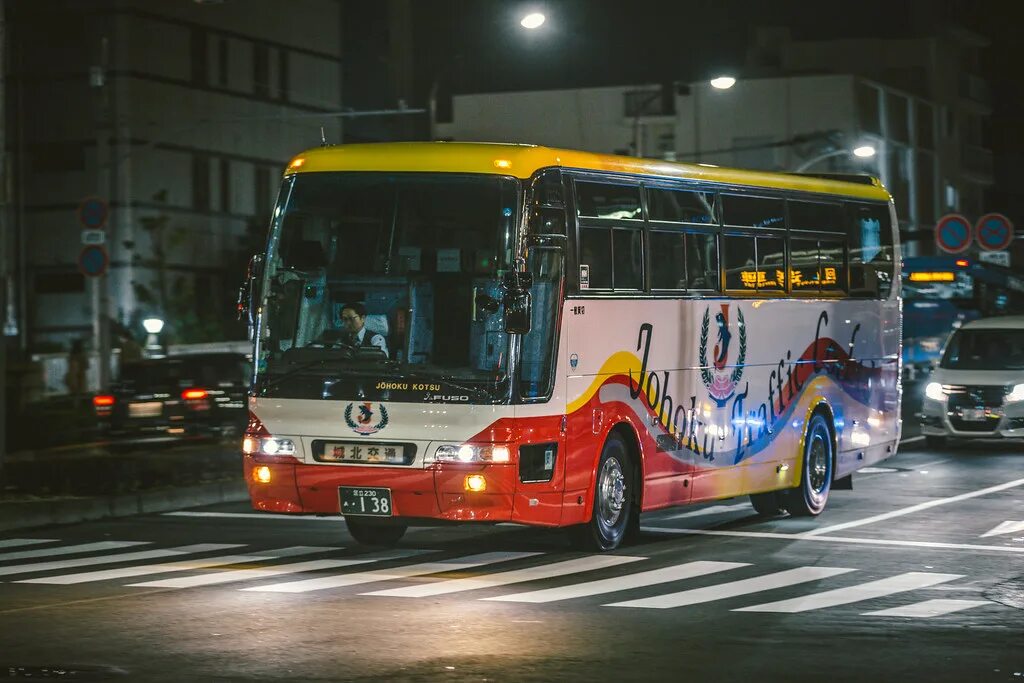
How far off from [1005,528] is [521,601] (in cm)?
656

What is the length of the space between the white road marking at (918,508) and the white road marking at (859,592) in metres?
3.11

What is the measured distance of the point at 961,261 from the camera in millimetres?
53781

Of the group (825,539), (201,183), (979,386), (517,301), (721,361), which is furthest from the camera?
(201,183)

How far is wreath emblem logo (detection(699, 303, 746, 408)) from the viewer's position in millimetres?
15961

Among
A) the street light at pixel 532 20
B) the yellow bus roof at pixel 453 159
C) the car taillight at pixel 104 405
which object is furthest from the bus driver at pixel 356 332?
the street light at pixel 532 20

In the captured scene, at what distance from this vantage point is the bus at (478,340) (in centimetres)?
1315

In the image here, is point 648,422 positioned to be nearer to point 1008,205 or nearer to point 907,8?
point 907,8

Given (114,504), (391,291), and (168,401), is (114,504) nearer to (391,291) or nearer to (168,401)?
(391,291)

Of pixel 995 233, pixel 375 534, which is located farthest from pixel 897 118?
pixel 375 534

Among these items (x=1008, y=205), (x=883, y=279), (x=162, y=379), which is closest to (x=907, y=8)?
(x=1008, y=205)

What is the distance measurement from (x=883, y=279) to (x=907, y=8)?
231 ft

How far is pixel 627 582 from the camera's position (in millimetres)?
12602

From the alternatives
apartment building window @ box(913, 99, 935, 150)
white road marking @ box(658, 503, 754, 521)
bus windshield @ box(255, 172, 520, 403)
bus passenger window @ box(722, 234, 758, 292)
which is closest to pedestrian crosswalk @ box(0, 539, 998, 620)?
bus windshield @ box(255, 172, 520, 403)

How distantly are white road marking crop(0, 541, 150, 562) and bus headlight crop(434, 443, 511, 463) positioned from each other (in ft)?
11.7
